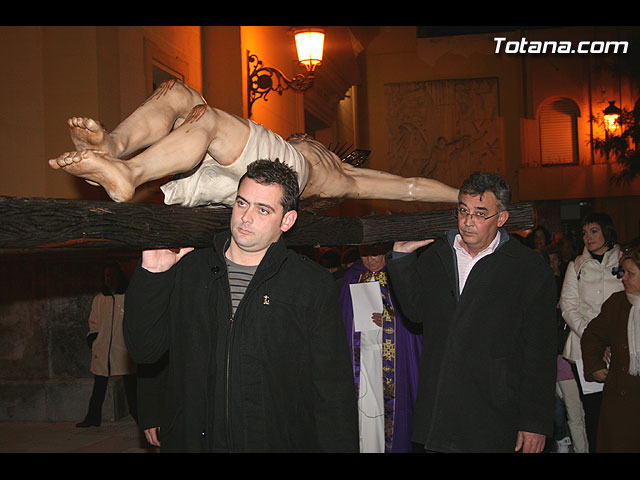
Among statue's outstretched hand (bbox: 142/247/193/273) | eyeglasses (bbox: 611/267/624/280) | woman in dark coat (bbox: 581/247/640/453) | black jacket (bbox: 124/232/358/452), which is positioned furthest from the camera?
eyeglasses (bbox: 611/267/624/280)

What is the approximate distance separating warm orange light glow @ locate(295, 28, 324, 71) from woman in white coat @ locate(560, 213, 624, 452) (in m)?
4.21

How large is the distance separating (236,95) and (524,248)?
5.62 metres

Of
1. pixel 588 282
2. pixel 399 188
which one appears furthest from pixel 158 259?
pixel 588 282

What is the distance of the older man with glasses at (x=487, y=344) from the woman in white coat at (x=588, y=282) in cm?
203

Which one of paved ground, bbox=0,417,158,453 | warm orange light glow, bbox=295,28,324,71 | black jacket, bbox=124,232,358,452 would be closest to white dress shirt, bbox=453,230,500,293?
black jacket, bbox=124,232,358,452

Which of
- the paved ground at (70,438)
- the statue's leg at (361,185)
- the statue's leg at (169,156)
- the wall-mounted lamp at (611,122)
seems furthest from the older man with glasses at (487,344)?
the wall-mounted lamp at (611,122)

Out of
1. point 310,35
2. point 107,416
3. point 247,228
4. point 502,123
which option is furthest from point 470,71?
point 247,228

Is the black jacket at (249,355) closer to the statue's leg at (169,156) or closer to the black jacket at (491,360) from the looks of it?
the statue's leg at (169,156)

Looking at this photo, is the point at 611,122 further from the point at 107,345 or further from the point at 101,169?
the point at 101,169

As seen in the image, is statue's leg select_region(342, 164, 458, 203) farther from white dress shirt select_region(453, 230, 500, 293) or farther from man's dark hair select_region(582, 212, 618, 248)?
man's dark hair select_region(582, 212, 618, 248)

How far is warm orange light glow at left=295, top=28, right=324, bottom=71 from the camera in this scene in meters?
8.84

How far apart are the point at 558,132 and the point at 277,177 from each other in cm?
1883

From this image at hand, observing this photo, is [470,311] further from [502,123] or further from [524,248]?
[502,123]

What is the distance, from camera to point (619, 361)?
500 cm
